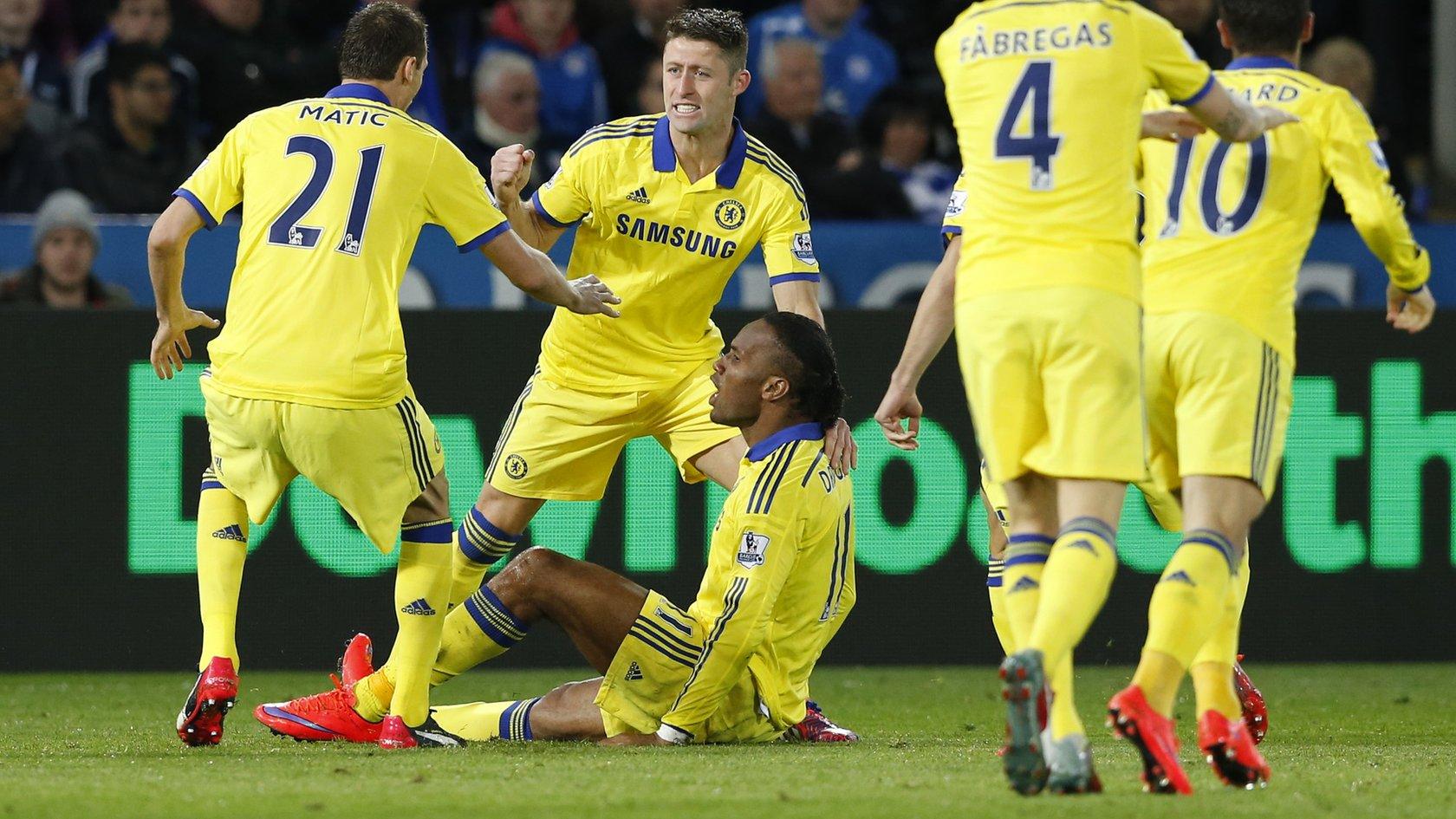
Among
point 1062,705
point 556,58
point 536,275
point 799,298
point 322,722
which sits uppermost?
point 556,58

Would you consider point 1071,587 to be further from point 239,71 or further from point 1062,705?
point 239,71

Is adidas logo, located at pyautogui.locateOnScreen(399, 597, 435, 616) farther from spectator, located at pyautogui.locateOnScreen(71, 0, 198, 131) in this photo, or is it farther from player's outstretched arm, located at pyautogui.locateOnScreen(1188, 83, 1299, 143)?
spectator, located at pyautogui.locateOnScreen(71, 0, 198, 131)

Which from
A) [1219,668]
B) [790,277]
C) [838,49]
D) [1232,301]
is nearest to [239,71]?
[838,49]

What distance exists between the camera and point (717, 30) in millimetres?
6715

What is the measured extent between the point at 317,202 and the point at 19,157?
5.17 metres

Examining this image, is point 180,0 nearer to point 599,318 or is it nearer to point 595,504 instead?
point 595,504

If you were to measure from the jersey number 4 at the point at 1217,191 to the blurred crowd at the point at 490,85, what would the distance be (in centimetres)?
553

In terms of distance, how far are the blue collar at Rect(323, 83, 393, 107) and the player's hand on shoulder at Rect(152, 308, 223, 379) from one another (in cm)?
77

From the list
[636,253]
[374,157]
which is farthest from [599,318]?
[374,157]

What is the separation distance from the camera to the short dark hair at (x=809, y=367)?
5.95 metres

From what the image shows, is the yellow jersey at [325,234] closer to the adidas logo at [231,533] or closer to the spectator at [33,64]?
the adidas logo at [231,533]

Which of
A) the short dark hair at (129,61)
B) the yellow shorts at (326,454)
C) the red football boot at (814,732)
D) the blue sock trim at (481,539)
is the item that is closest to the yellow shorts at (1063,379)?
the red football boot at (814,732)

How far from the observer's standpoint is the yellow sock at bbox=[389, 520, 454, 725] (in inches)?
233

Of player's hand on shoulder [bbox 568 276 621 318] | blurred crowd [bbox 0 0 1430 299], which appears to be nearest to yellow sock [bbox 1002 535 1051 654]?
player's hand on shoulder [bbox 568 276 621 318]
